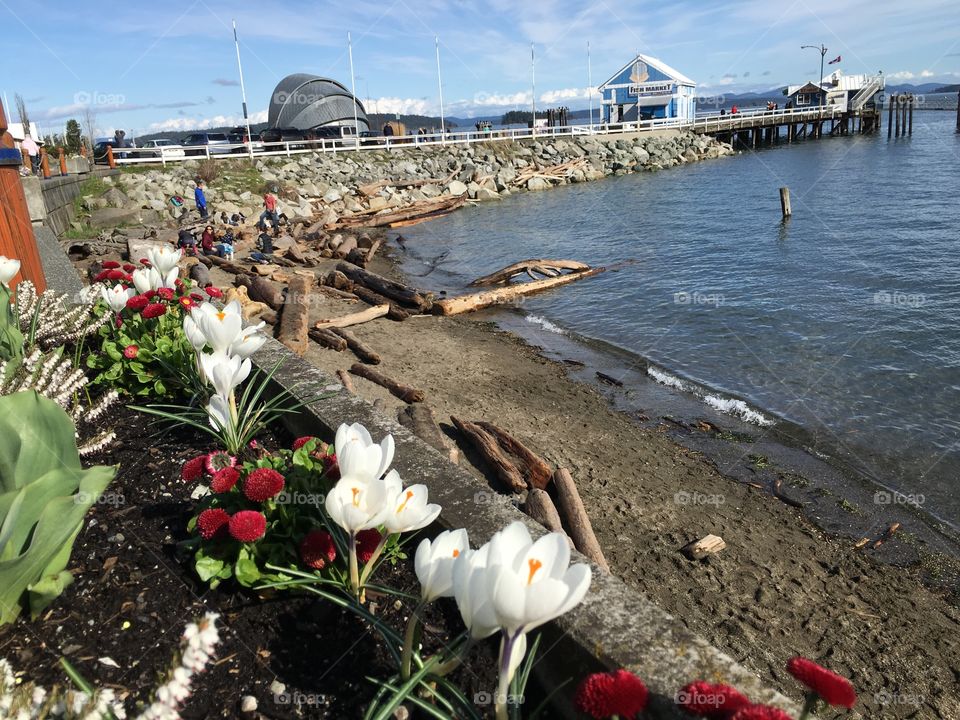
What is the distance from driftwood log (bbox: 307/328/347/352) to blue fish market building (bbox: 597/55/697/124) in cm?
5397

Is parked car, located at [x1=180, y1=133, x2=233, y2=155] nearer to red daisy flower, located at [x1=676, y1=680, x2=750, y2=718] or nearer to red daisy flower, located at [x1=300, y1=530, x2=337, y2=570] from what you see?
red daisy flower, located at [x1=300, y1=530, x2=337, y2=570]

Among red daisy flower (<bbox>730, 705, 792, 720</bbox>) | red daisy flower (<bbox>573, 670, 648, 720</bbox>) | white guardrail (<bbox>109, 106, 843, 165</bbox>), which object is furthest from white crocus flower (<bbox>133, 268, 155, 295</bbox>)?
white guardrail (<bbox>109, 106, 843, 165</bbox>)

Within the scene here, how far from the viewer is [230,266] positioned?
1516 cm

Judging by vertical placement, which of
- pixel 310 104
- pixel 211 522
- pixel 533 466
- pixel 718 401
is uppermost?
pixel 310 104

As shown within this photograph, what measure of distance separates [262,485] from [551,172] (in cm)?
3998

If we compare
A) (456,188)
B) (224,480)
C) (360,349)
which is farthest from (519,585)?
(456,188)

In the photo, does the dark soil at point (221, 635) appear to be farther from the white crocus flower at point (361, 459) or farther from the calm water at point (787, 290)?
the calm water at point (787, 290)

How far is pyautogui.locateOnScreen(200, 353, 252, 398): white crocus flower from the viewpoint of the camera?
3053 millimetres

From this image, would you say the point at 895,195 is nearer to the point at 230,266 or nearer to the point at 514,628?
the point at 230,266

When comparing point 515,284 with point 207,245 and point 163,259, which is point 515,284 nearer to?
point 207,245

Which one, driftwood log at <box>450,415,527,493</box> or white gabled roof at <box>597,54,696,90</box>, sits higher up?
white gabled roof at <box>597,54,696,90</box>

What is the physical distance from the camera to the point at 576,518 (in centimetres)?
523

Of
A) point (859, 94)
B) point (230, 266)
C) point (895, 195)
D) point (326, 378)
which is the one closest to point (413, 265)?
point (230, 266)

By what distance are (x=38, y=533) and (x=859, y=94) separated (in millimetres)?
85346
